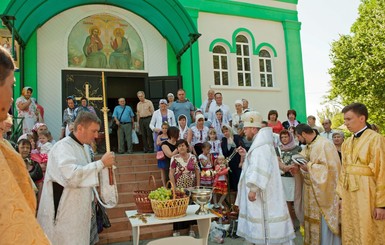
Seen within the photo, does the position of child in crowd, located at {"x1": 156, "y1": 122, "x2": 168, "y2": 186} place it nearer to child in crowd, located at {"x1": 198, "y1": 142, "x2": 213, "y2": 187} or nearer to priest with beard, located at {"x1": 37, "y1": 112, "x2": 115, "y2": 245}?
child in crowd, located at {"x1": 198, "y1": 142, "x2": 213, "y2": 187}

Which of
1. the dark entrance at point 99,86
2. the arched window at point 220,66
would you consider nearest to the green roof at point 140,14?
the dark entrance at point 99,86

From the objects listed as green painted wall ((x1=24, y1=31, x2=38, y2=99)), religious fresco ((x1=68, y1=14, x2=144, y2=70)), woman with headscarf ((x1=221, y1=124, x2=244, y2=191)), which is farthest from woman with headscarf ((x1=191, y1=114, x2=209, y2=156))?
green painted wall ((x1=24, y1=31, x2=38, y2=99))

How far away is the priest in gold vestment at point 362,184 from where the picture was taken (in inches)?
149

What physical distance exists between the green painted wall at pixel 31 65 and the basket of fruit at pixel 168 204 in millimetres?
8269

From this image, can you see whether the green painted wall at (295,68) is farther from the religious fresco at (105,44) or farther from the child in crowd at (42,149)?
the child in crowd at (42,149)

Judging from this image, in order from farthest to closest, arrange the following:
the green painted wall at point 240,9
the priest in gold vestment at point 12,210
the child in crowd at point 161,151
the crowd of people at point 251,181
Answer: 1. the green painted wall at point 240,9
2. the child in crowd at point 161,151
3. the crowd of people at point 251,181
4. the priest in gold vestment at point 12,210

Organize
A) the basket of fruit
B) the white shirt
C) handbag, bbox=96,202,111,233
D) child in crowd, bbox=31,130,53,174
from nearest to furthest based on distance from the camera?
the basket of fruit
handbag, bbox=96,202,111,233
child in crowd, bbox=31,130,53,174
the white shirt

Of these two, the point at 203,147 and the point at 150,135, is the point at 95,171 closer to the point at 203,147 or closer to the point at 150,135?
the point at 203,147

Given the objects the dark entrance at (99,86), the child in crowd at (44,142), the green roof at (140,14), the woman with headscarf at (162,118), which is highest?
the green roof at (140,14)

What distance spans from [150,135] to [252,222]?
18.4ft

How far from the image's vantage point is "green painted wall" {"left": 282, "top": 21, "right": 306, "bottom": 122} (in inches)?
552

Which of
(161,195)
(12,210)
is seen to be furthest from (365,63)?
(12,210)

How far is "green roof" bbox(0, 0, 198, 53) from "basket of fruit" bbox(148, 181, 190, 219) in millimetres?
7606

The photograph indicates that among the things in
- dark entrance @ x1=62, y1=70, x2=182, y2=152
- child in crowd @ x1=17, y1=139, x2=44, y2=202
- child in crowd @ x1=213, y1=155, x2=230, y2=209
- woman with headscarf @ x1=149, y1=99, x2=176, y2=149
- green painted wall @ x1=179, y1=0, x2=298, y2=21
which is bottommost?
child in crowd @ x1=213, y1=155, x2=230, y2=209
